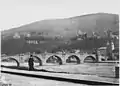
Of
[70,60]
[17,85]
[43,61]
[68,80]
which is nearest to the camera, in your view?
[17,85]

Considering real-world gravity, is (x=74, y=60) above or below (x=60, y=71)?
above

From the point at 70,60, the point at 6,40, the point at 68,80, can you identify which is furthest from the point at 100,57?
the point at 68,80

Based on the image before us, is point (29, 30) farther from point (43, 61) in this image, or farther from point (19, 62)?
point (43, 61)

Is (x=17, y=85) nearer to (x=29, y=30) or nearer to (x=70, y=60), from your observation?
(x=29, y=30)

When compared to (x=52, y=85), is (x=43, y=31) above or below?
above

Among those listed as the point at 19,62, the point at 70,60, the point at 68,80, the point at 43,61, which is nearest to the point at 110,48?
the point at 70,60

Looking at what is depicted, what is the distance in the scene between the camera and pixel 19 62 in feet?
123

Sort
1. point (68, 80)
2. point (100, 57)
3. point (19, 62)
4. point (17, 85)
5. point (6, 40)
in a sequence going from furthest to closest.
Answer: point (100, 57) < point (19, 62) < point (6, 40) < point (68, 80) < point (17, 85)

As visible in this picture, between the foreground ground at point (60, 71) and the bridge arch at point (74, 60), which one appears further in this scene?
the bridge arch at point (74, 60)

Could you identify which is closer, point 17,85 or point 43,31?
point 17,85

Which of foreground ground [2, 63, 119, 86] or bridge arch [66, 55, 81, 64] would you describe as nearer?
foreground ground [2, 63, 119, 86]

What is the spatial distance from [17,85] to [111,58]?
46.4 metres

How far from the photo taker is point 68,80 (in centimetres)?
688

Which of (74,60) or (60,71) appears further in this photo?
(74,60)
